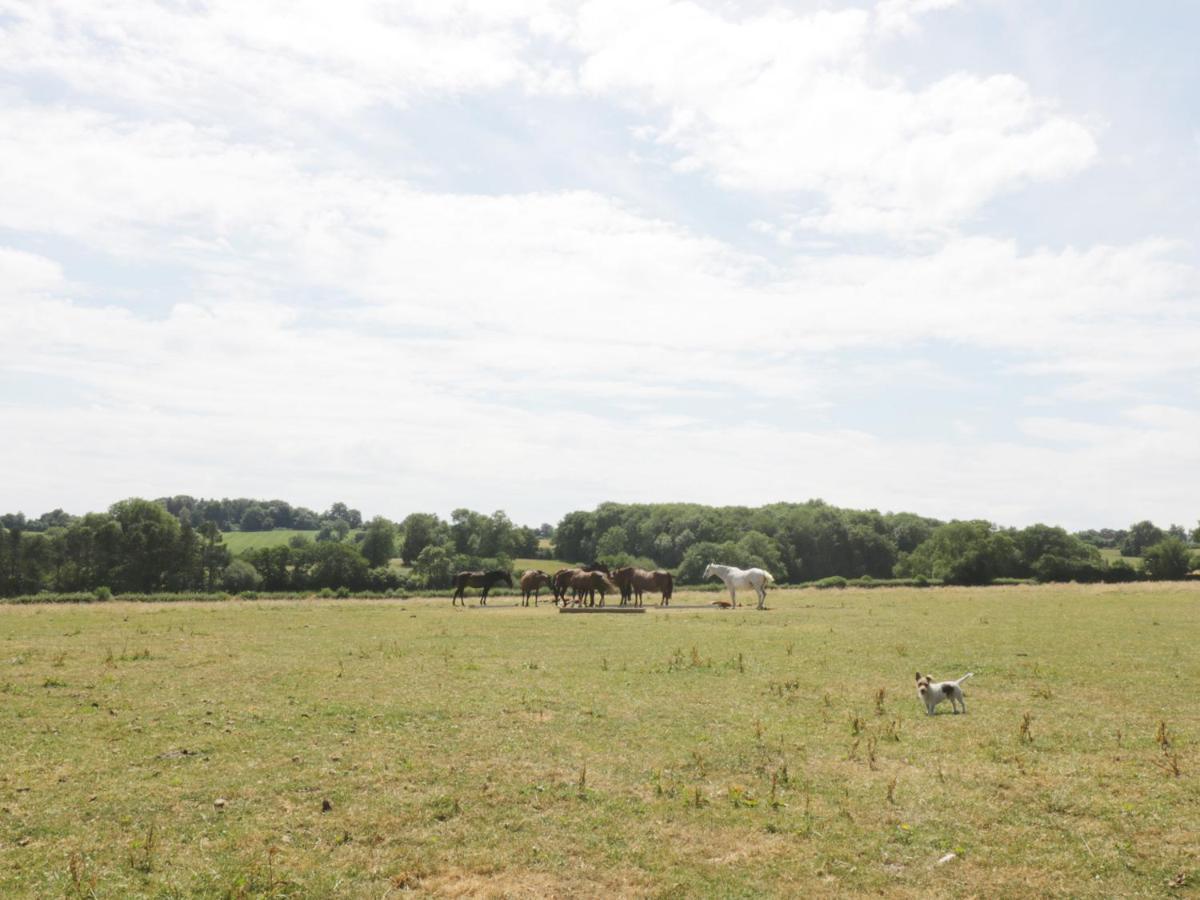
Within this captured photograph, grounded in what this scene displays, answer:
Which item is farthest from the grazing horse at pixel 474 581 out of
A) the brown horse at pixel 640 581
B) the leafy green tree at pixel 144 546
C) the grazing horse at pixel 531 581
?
the leafy green tree at pixel 144 546

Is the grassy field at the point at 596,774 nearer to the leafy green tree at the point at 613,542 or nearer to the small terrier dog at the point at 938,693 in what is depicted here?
the small terrier dog at the point at 938,693

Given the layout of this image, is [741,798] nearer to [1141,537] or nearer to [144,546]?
[144,546]

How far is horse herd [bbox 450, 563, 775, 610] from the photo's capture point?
43.2 m

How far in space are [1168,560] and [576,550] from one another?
86.2 metres

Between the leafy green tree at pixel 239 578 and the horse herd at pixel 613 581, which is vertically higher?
the horse herd at pixel 613 581

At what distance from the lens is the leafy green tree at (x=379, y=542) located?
12581 centimetres

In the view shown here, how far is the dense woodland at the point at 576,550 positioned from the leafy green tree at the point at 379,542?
0.23 m

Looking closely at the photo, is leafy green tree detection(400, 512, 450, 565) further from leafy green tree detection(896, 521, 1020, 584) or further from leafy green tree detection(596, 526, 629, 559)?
leafy green tree detection(896, 521, 1020, 584)

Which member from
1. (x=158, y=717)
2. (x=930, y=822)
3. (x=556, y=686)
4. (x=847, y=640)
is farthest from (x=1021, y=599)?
(x=158, y=717)

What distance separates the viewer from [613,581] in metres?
46.8

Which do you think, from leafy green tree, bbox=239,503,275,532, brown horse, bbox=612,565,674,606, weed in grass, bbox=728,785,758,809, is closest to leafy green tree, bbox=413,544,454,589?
brown horse, bbox=612,565,674,606

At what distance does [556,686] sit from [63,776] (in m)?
9.29

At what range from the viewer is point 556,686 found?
58.5ft

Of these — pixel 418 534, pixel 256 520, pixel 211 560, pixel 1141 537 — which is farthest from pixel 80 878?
pixel 256 520
